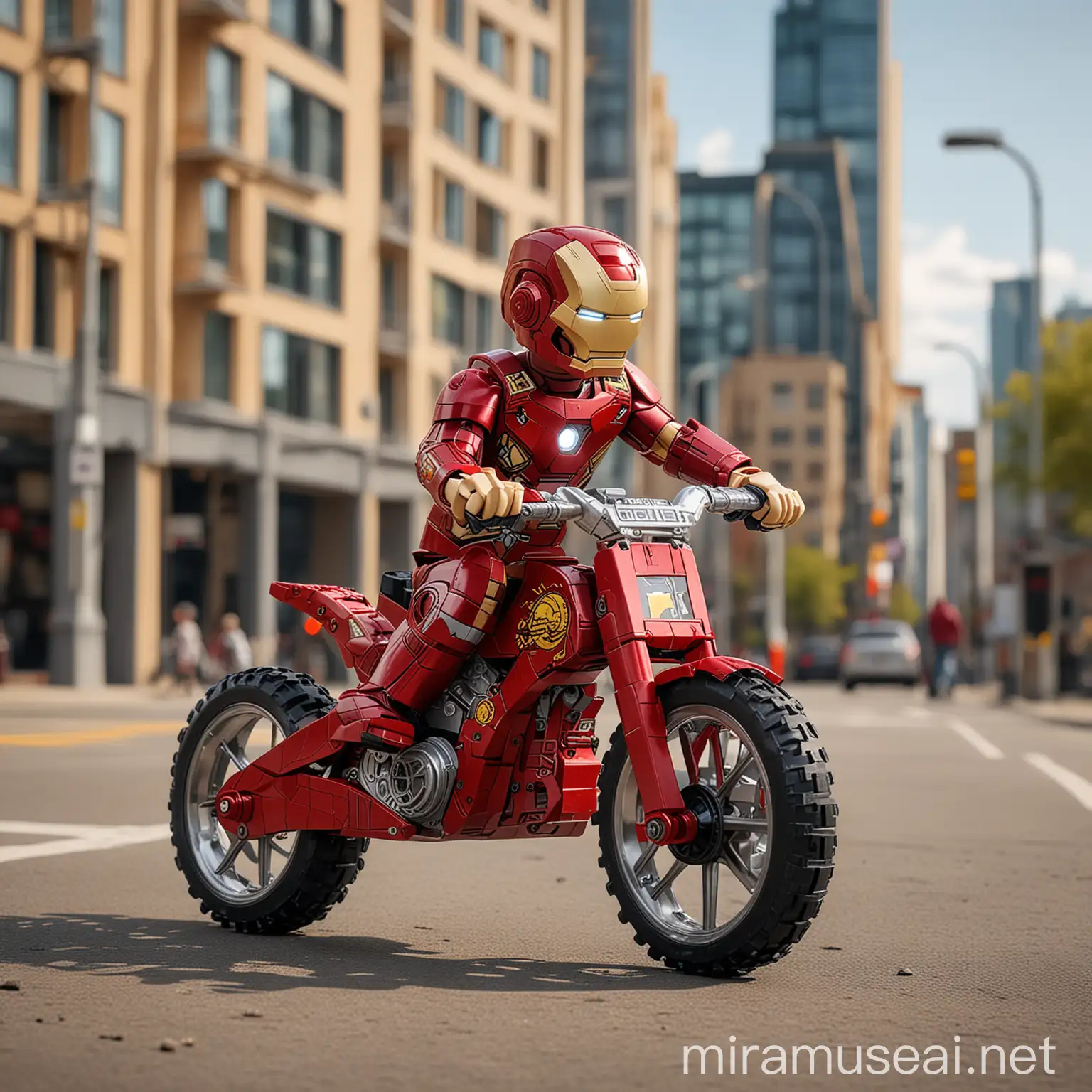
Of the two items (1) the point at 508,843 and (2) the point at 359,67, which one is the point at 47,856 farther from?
(2) the point at 359,67

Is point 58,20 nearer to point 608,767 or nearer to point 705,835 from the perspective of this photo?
point 608,767

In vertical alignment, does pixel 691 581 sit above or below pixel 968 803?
above

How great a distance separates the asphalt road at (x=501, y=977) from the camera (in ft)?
14.4

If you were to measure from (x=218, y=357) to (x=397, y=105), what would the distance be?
37.9ft

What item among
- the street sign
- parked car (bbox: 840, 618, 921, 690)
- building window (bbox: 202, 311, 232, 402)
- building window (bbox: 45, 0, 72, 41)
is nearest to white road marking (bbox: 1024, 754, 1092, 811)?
the street sign

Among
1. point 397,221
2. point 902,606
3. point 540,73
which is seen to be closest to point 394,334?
point 397,221

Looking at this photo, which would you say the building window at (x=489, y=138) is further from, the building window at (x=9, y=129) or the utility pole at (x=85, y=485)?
the building window at (x=9, y=129)

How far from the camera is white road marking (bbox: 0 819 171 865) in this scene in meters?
8.73

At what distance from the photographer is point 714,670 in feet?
18.4

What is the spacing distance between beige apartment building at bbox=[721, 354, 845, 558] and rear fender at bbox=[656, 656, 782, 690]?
147096 millimetres

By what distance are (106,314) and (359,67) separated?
13.2 m

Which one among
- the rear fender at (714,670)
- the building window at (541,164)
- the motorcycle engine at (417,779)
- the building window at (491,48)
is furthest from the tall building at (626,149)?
the rear fender at (714,670)

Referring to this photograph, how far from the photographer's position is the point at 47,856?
28.1 feet

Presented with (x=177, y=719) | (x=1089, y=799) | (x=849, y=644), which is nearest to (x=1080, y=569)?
(x=849, y=644)
